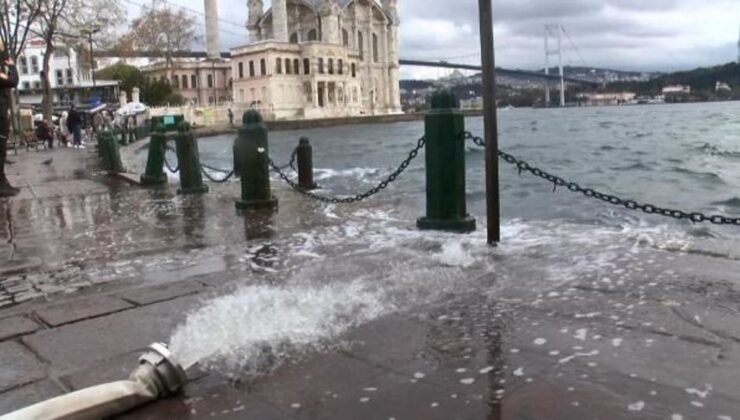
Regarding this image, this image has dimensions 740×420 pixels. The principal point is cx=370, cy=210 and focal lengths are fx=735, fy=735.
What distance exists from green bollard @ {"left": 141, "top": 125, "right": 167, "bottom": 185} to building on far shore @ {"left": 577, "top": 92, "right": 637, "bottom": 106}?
157 meters

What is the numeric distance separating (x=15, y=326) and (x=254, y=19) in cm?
13397

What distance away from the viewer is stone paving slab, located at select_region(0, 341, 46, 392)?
3352mm

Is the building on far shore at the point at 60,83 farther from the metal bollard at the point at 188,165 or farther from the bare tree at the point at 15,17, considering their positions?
the metal bollard at the point at 188,165

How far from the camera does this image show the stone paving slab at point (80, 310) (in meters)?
4.40

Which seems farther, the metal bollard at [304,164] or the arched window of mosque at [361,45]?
the arched window of mosque at [361,45]

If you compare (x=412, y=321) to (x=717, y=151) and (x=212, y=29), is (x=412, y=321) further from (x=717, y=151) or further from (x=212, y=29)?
(x=212, y=29)

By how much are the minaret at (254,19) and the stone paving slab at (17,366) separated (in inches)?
5245

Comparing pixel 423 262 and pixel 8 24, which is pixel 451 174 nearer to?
pixel 423 262

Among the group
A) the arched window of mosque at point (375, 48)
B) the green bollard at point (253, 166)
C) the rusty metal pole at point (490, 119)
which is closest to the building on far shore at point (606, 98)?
the arched window of mosque at point (375, 48)

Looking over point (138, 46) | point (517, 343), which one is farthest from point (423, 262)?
point (138, 46)

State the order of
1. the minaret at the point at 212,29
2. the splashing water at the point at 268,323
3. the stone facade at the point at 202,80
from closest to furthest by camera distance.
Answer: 1. the splashing water at the point at 268,323
2. the minaret at the point at 212,29
3. the stone facade at the point at 202,80

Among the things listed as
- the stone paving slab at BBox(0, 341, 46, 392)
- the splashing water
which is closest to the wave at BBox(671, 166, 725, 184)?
the splashing water

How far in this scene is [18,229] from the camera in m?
8.55

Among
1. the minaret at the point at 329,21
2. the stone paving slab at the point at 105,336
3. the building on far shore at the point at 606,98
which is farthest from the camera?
the building on far shore at the point at 606,98
